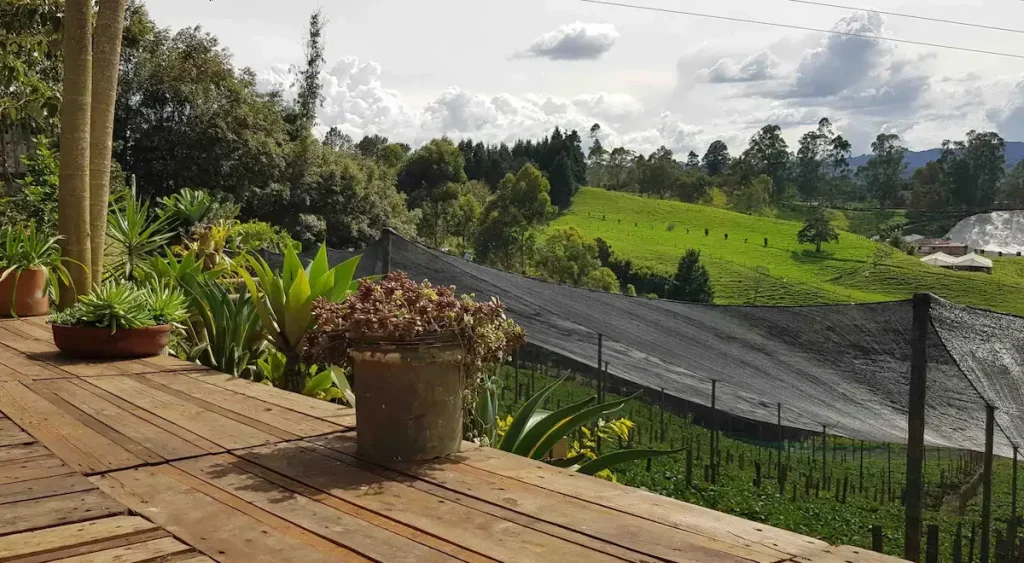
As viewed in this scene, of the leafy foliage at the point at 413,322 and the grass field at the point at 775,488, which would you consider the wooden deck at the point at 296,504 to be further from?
the grass field at the point at 775,488

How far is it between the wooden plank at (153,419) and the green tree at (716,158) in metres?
78.4

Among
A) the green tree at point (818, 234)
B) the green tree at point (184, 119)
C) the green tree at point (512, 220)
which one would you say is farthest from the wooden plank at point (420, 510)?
the green tree at point (818, 234)

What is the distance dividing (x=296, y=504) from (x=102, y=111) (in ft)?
9.95

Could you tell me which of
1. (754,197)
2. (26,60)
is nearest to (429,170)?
(26,60)

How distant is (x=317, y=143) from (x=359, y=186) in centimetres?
134

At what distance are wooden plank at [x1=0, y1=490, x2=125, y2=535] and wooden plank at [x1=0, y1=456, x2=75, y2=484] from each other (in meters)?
0.17

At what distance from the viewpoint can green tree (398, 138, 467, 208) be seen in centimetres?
3030

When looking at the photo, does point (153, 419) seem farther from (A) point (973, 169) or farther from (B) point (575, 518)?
(A) point (973, 169)

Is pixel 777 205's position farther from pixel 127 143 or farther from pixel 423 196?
pixel 127 143

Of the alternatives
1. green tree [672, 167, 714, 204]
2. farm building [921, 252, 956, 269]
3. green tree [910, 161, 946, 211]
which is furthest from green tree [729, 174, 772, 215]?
farm building [921, 252, 956, 269]

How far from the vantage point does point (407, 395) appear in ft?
5.65

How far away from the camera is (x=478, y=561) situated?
1.19 m

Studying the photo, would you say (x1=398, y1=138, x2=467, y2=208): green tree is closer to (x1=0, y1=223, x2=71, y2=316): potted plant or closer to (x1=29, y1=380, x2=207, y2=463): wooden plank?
(x1=0, y1=223, x2=71, y2=316): potted plant

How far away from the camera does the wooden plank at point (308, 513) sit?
1238mm
